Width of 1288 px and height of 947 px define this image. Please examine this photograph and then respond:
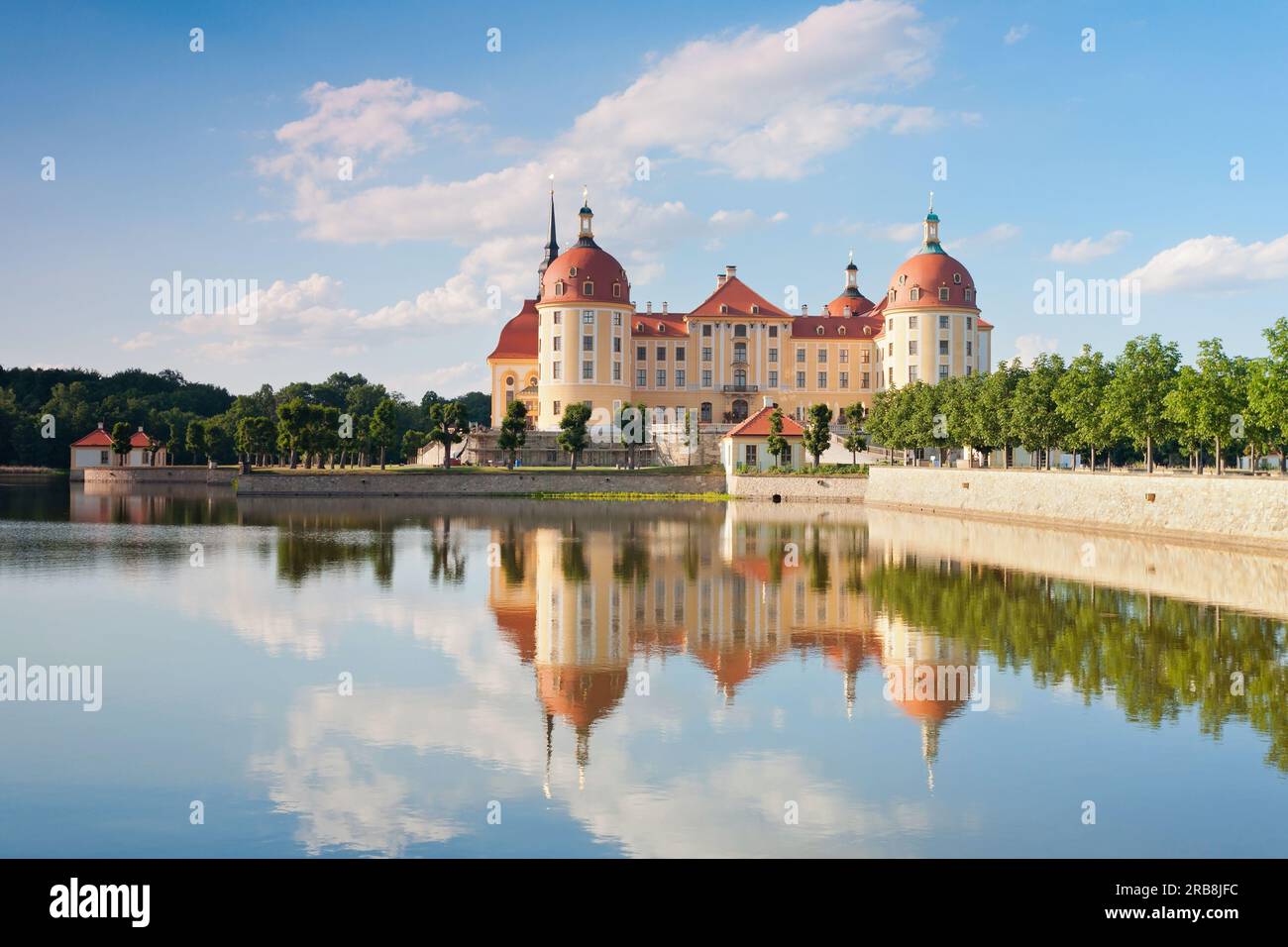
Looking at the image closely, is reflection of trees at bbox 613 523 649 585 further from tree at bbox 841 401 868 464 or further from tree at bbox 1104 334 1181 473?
tree at bbox 841 401 868 464

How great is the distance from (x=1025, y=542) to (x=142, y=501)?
4411 centimetres

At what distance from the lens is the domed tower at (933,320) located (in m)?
77.3

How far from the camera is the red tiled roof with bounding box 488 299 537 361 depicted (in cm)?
8675

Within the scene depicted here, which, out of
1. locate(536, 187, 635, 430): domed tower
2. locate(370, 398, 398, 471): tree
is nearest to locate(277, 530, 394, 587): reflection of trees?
locate(370, 398, 398, 471): tree

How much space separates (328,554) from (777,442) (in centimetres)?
3508

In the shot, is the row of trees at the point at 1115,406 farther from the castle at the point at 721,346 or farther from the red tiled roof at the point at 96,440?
the red tiled roof at the point at 96,440

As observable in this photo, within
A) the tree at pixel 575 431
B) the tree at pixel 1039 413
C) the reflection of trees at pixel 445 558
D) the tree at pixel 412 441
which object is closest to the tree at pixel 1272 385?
the tree at pixel 1039 413

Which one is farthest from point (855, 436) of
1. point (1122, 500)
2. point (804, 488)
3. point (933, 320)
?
point (1122, 500)

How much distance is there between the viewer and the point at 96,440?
90500 millimetres

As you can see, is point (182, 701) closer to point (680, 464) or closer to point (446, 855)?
point (446, 855)

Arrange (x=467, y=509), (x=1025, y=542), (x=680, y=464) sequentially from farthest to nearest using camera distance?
(x=680, y=464), (x=467, y=509), (x=1025, y=542)

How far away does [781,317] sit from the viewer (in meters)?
82.5

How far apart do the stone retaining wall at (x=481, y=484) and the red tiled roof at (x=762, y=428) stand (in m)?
2.79
